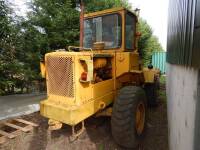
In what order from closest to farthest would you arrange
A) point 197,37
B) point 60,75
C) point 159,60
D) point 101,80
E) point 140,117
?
1. point 197,37
2. point 60,75
3. point 101,80
4. point 140,117
5. point 159,60

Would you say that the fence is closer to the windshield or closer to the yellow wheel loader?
the yellow wheel loader

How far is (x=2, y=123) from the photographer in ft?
14.3

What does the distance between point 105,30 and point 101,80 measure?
1.18 metres

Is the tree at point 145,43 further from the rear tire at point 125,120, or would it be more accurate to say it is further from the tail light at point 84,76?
the tail light at point 84,76

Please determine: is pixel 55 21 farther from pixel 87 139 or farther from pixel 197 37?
pixel 197 37

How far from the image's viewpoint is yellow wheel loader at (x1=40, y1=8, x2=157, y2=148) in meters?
3.27

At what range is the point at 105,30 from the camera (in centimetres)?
448

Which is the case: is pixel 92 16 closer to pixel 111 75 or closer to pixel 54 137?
pixel 111 75

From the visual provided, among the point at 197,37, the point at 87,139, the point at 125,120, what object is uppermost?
the point at 197,37

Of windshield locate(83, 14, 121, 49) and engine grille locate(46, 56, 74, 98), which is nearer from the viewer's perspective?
engine grille locate(46, 56, 74, 98)

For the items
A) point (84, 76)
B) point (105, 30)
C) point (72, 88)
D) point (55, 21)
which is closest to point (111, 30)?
point (105, 30)

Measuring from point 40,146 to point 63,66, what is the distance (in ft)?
5.18

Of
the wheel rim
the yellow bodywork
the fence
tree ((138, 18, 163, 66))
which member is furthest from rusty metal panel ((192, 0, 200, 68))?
the fence

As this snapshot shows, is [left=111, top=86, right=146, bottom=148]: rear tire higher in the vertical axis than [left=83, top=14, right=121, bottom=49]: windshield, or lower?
lower
